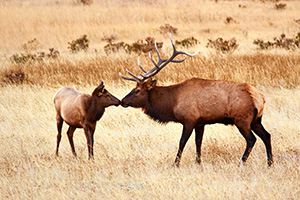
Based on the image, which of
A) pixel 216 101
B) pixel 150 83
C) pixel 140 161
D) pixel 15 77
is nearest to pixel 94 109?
pixel 150 83

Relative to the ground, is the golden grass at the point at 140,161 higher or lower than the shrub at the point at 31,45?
higher

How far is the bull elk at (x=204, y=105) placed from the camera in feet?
21.1

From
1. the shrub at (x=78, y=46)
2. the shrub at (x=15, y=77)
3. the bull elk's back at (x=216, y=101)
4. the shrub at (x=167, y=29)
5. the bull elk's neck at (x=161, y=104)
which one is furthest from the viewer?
the shrub at (x=167, y=29)

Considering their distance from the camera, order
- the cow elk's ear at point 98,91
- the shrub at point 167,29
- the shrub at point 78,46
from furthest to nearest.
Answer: the shrub at point 167,29 < the shrub at point 78,46 < the cow elk's ear at point 98,91

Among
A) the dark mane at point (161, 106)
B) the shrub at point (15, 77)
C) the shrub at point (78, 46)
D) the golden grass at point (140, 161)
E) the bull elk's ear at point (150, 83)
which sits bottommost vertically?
the shrub at point (78, 46)

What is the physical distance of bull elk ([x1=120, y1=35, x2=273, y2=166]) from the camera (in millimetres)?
6418

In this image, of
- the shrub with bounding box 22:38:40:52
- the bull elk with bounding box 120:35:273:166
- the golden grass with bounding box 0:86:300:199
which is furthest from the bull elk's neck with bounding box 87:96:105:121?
the shrub with bounding box 22:38:40:52

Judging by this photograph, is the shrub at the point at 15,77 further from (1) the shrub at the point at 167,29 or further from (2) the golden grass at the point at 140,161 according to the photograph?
(1) the shrub at the point at 167,29

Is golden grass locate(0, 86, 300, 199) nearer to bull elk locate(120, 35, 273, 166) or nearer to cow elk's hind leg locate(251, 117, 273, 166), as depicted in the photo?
cow elk's hind leg locate(251, 117, 273, 166)

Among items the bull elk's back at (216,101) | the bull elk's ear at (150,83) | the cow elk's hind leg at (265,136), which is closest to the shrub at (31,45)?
the bull elk's ear at (150,83)

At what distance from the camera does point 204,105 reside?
6605 mm

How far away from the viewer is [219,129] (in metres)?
8.52

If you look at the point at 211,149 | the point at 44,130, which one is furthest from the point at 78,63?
the point at 211,149

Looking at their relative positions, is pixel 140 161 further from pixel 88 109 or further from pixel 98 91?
pixel 98 91
